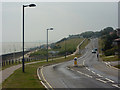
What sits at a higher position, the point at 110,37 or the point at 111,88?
the point at 110,37

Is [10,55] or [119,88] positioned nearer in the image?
[119,88]

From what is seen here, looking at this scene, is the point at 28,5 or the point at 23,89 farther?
the point at 28,5

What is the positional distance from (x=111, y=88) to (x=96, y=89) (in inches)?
37.3

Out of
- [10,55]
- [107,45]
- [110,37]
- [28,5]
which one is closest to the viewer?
[28,5]

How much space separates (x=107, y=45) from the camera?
7019cm

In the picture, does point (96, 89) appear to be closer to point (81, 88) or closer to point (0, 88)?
point (81, 88)

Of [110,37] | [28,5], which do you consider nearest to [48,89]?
[28,5]

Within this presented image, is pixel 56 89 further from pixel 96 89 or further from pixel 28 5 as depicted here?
pixel 28 5

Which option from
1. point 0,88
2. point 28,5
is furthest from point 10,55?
point 0,88

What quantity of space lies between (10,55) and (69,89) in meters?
53.9

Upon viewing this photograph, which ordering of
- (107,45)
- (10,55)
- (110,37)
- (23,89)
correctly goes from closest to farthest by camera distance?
(23,89)
(10,55)
(107,45)
(110,37)

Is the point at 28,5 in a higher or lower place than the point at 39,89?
higher

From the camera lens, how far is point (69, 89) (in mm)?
12984

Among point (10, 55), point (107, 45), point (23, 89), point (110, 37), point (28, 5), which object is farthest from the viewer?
point (110, 37)
